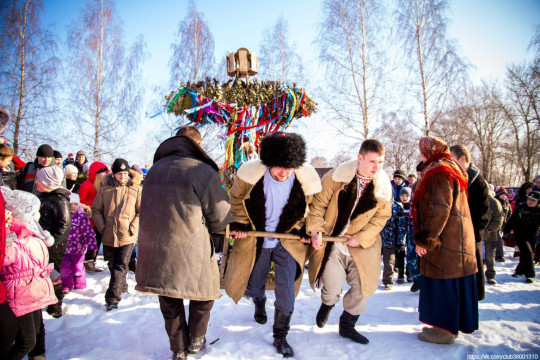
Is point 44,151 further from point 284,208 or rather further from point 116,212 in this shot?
point 284,208

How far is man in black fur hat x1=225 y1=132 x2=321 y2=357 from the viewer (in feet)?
9.85

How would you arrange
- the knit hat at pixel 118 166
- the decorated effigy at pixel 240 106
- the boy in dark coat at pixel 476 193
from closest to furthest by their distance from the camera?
the boy in dark coat at pixel 476 193 < the knit hat at pixel 118 166 < the decorated effigy at pixel 240 106

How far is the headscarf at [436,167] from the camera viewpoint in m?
3.09

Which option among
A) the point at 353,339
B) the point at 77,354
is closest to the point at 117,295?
the point at 77,354

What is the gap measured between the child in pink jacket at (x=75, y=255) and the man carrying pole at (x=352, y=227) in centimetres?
349

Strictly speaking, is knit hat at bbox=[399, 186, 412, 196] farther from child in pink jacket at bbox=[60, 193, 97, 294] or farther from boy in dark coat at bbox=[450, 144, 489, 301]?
child in pink jacket at bbox=[60, 193, 97, 294]

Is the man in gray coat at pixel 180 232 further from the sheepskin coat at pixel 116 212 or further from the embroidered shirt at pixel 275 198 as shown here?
the sheepskin coat at pixel 116 212

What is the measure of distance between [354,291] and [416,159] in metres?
22.6

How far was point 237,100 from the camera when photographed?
4.96 metres

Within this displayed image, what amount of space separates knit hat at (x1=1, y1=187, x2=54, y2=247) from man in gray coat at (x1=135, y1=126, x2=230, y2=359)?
0.92 metres

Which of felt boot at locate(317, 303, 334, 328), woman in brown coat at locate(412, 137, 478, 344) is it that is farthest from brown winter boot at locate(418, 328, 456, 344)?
felt boot at locate(317, 303, 334, 328)

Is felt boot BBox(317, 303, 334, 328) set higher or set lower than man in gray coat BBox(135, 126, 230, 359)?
lower

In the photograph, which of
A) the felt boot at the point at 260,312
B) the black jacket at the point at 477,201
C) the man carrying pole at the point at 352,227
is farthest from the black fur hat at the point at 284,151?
the black jacket at the point at 477,201

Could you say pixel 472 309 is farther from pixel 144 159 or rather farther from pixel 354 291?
pixel 144 159
